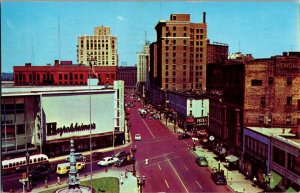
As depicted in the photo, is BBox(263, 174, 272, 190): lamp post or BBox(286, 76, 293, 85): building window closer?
BBox(263, 174, 272, 190): lamp post

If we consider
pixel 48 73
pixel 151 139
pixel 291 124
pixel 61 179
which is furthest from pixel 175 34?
pixel 61 179

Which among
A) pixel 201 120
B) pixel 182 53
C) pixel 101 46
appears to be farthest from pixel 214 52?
pixel 201 120

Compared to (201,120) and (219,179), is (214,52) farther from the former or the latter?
(219,179)

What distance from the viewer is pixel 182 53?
99.8 metres

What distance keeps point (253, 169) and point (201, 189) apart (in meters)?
7.20

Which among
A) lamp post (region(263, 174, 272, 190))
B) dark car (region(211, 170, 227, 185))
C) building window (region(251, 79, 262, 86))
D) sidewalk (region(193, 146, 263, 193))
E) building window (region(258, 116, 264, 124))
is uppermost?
building window (region(251, 79, 262, 86))

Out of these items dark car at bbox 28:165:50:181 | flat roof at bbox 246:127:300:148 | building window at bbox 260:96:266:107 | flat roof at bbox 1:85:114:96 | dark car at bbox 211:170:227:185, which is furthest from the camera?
flat roof at bbox 1:85:114:96

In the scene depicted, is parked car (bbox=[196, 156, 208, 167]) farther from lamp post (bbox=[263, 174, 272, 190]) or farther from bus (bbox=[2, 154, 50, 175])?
bus (bbox=[2, 154, 50, 175])

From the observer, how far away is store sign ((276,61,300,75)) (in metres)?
39.2

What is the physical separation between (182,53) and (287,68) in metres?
61.2

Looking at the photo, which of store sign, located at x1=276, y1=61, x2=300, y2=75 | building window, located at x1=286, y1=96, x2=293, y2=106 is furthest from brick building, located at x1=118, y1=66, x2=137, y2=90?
store sign, located at x1=276, y1=61, x2=300, y2=75

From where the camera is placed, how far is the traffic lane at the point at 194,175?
33969 millimetres

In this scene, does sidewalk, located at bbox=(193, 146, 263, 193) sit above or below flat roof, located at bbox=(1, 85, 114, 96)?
below

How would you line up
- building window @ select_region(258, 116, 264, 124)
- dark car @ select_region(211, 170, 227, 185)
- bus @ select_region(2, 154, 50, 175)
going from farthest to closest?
building window @ select_region(258, 116, 264, 124) < bus @ select_region(2, 154, 50, 175) < dark car @ select_region(211, 170, 227, 185)
